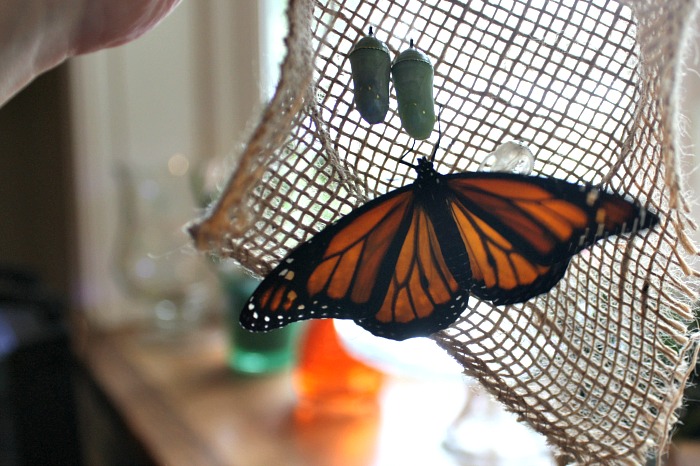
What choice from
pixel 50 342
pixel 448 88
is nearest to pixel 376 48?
pixel 448 88

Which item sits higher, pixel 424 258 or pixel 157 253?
pixel 424 258

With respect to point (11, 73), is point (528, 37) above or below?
above

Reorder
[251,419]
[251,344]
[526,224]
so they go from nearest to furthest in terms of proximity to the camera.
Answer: [526,224] → [251,419] → [251,344]

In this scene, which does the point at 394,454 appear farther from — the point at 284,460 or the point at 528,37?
the point at 528,37

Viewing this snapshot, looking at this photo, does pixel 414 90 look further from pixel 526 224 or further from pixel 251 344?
pixel 251 344

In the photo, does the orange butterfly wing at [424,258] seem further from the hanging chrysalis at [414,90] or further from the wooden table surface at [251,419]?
the wooden table surface at [251,419]

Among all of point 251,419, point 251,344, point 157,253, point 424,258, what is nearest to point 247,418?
point 251,419
